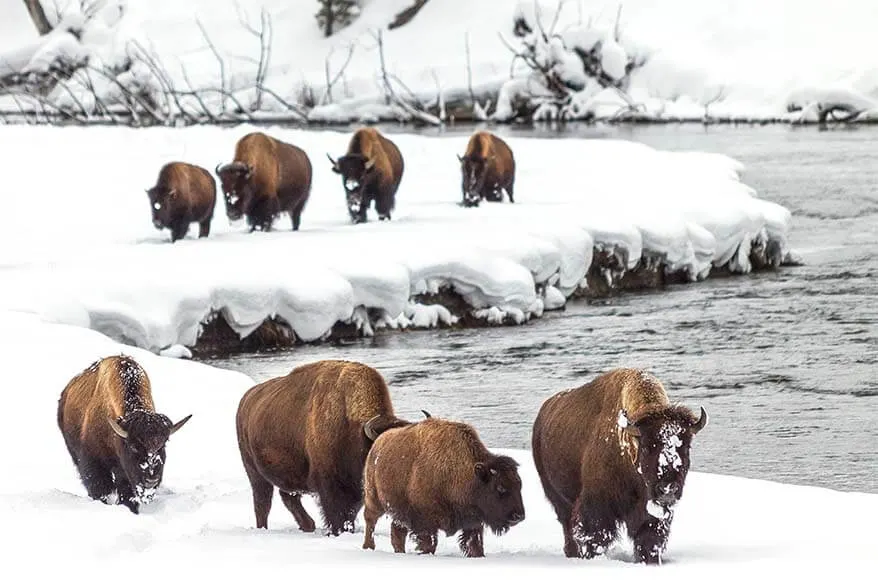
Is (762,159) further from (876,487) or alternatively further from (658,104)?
(876,487)

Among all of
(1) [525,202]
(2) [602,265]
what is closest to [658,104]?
(1) [525,202]

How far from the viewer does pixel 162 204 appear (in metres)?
15.4

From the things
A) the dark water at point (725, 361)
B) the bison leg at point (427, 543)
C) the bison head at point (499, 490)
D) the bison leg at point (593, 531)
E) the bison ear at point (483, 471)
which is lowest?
the dark water at point (725, 361)

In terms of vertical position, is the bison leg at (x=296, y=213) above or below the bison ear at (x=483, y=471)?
below

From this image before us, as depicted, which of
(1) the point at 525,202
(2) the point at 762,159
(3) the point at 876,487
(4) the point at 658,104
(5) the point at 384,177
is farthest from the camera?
(4) the point at 658,104

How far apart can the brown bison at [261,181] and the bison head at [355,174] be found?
57 cm

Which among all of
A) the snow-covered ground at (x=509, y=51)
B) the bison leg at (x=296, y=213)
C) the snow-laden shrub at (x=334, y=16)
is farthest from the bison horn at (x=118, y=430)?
the snow-laden shrub at (x=334, y=16)

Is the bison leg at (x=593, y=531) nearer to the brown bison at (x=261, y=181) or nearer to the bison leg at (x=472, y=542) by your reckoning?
the bison leg at (x=472, y=542)

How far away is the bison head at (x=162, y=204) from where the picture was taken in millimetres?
15336

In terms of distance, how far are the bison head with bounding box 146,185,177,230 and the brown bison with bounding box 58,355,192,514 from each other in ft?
26.3

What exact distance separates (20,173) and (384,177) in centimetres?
497

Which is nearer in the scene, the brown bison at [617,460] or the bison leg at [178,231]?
the brown bison at [617,460]

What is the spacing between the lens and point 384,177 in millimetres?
17047

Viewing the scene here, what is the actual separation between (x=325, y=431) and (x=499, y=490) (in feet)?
2.97
